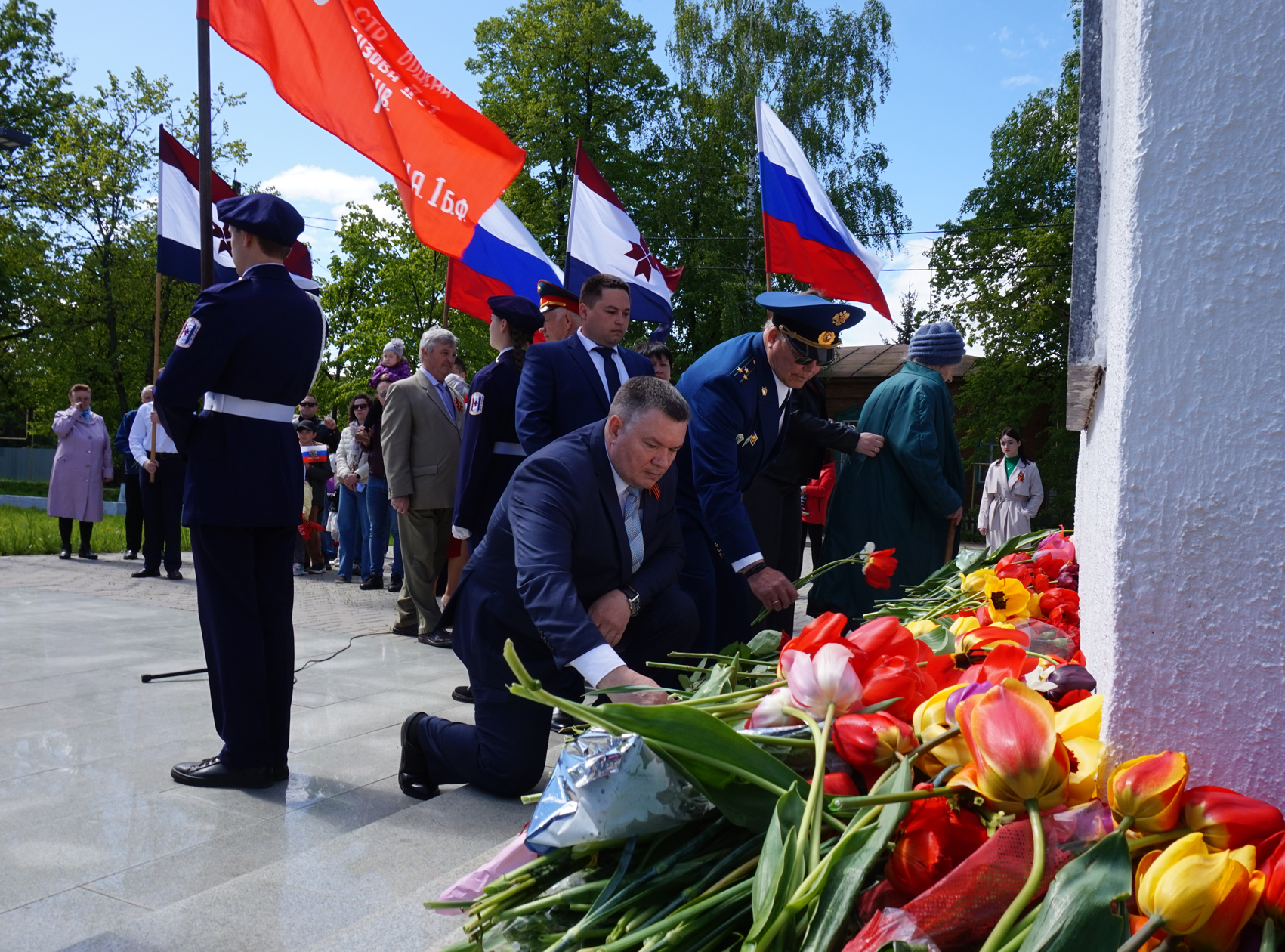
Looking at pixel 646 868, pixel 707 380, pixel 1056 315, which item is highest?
pixel 1056 315

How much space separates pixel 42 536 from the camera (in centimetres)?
1270

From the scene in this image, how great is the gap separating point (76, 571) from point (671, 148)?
20828mm

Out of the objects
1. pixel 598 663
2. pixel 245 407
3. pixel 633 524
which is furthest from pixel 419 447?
pixel 598 663

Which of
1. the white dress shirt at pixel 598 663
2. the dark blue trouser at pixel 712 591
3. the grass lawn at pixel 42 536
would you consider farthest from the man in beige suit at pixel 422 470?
the white dress shirt at pixel 598 663

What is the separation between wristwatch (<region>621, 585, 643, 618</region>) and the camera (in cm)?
316

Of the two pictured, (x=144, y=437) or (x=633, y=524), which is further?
(x=144, y=437)

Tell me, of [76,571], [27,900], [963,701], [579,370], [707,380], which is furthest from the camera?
[76,571]

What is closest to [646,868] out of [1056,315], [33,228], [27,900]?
[27,900]

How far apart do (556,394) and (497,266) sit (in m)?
3.52

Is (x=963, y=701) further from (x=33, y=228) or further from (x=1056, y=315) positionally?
(x=33, y=228)

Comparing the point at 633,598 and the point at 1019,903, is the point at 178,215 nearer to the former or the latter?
the point at 633,598

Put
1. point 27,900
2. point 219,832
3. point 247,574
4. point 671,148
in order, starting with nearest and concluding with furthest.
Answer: point 27,900 < point 219,832 < point 247,574 < point 671,148

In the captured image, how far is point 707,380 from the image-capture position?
4.02 meters

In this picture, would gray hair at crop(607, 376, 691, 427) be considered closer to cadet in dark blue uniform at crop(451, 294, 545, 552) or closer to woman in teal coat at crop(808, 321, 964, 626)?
woman in teal coat at crop(808, 321, 964, 626)
